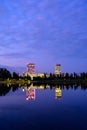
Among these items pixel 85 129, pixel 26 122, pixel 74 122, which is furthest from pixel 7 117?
pixel 85 129

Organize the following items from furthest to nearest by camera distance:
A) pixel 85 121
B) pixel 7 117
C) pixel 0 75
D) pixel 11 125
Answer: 1. pixel 0 75
2. pixel 7 117
3. pixel 85 121
4. pixel 11 125

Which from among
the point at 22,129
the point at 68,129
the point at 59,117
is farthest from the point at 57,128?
the point at 59,117

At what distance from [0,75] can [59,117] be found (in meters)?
155

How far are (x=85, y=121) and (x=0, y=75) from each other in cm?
15769

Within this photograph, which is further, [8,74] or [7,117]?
[8,74]

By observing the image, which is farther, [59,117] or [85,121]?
[59,117]

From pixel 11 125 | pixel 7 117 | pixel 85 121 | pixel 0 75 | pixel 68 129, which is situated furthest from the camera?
pixel 0 75

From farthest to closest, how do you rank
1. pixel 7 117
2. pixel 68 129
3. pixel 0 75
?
pixel 0 75 → pixel 7 117 → pixel 68 129

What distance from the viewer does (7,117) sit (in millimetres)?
27734

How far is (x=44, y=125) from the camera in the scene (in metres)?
23.8

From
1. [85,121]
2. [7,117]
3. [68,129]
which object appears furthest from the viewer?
[7,117]

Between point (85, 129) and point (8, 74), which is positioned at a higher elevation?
point (8, 74)

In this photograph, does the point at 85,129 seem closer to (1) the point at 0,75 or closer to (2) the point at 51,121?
(2) the point at 51,121

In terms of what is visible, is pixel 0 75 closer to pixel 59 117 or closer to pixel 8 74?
pixel 8 74
